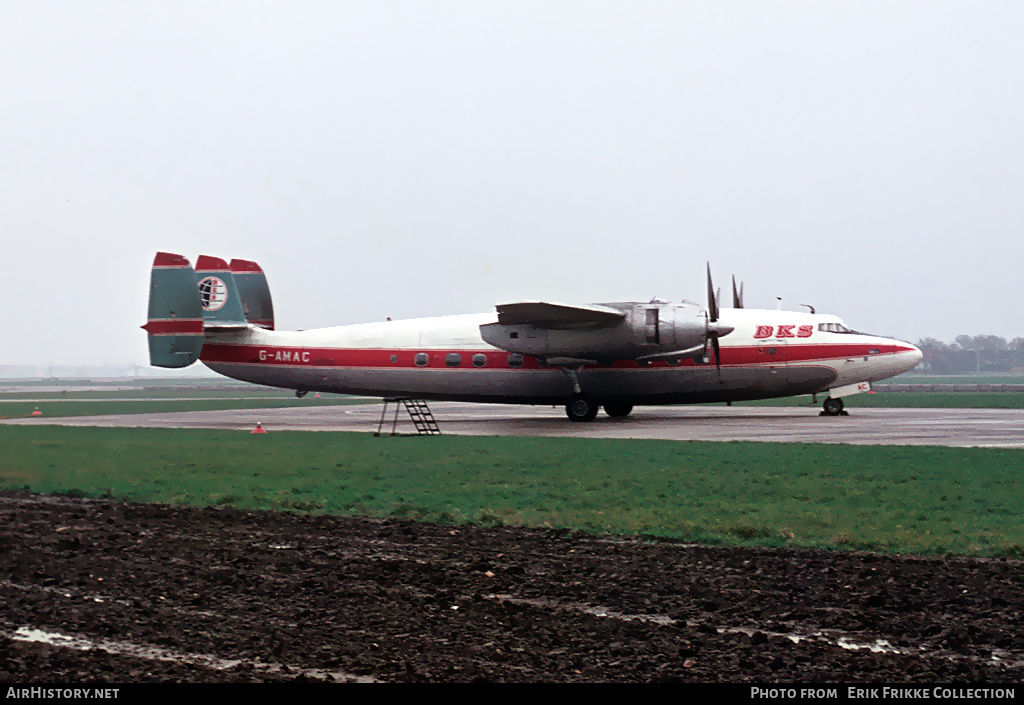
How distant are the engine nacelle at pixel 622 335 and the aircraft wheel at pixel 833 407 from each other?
7.69m

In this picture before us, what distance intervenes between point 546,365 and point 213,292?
15246 millimetres

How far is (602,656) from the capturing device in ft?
18.6

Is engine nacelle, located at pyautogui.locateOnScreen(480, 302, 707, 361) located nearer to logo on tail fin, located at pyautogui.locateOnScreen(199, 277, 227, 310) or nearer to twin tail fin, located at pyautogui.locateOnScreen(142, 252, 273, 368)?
twin tail fin, located at pyautogui.locateOnScreen(142, 252, 273, 368)

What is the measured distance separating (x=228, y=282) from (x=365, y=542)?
29.3 meters

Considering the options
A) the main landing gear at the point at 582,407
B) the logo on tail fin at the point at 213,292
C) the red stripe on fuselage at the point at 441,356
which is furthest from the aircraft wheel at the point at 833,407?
the logo on tail fin at the point at 213,292

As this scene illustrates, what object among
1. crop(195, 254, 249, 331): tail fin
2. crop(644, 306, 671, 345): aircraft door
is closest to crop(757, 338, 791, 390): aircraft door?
crop(644, 306, 671, 345): aircraft door

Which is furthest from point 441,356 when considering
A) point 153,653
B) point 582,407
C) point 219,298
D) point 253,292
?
point 153,653

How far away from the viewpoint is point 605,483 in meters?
14.6

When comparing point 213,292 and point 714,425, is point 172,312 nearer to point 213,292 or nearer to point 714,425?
point 213,292

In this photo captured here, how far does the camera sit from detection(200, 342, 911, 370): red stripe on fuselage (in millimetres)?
31562

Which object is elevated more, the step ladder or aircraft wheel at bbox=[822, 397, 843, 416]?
the step ladder

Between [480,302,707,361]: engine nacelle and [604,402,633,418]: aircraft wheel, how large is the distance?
348 cm

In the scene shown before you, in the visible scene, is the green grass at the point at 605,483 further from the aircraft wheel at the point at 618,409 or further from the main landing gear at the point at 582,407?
the aircraft wheel at the point at 618,409

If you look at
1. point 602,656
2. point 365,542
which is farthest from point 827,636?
point 365,542
